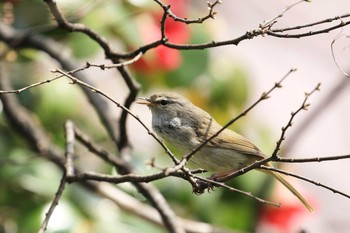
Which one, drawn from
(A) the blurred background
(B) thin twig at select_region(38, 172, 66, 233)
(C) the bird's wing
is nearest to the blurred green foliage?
(A) the blurred background

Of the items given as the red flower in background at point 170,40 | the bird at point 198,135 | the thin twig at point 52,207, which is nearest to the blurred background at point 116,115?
the red flower in background at point 170,40

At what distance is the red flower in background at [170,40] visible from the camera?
2402 millimetres

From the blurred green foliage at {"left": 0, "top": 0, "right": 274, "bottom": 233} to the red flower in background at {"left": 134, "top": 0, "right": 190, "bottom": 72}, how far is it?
35 mm

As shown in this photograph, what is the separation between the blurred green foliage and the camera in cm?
230

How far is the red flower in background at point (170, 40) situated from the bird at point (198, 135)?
25 cm

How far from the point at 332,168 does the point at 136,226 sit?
229 centimetres

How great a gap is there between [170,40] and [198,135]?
16.8 inches

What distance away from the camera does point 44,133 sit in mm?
2521

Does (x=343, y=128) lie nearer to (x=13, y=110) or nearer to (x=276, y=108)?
(x=276, y=108)

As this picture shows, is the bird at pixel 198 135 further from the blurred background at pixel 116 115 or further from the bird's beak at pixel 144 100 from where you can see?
the blurred background at pixel 116 115

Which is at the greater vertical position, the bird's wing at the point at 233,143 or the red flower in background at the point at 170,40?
the red flower in background at the point at 170,40

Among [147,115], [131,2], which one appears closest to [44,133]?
[131,2]

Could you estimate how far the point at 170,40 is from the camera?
7.82ft

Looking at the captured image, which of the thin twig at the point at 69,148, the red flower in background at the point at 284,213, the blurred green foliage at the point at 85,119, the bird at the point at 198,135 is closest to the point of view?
the thin twig at the point at 69,148
